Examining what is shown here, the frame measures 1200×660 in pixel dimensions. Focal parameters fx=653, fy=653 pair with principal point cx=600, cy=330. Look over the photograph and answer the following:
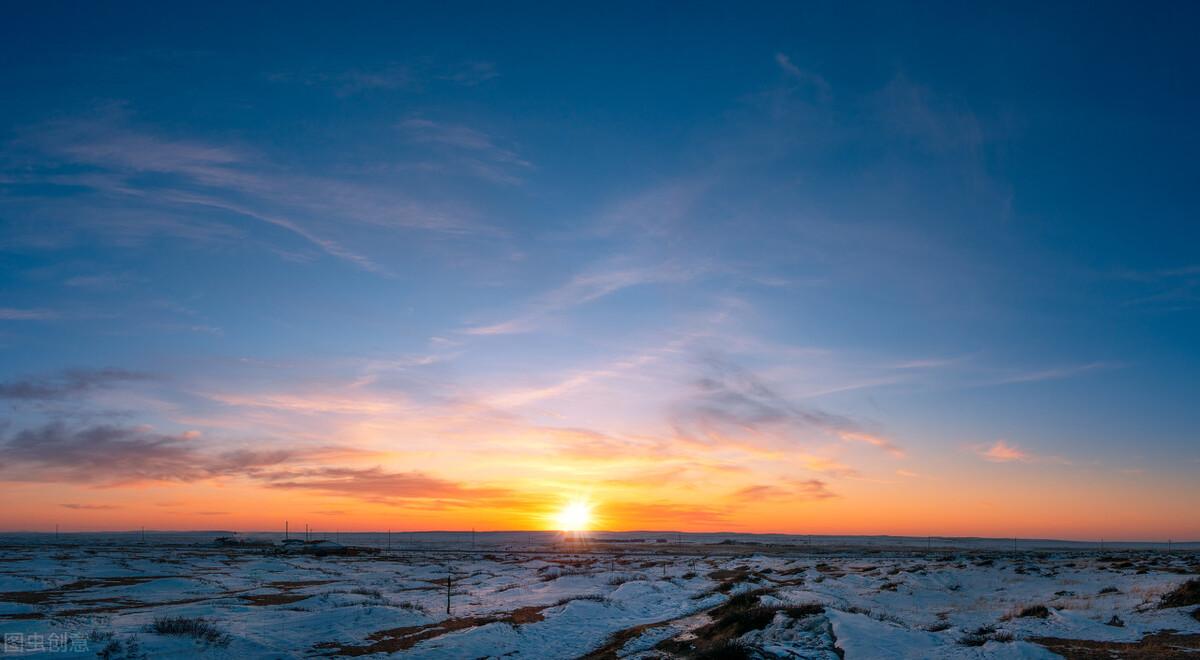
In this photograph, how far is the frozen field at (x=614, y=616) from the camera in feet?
80.1

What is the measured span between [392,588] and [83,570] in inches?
1367

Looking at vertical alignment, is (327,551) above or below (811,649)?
below

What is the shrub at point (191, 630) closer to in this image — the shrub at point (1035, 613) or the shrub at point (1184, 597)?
the shrub at point (1035, 613)

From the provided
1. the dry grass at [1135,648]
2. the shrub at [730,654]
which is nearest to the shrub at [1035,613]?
the dry grass at [1135,648]

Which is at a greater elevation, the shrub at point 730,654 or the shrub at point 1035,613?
the shrub at point 730,654

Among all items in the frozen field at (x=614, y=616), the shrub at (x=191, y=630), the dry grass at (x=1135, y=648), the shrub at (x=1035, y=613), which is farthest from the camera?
the shrub at (x=1035, y=613)

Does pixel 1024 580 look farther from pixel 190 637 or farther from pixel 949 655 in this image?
pixel 190 637

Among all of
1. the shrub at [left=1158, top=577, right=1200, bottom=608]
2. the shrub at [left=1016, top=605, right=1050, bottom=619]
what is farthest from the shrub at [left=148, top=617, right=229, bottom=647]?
the shrub at [left=1158, top=577, right=1200, bottom=608]

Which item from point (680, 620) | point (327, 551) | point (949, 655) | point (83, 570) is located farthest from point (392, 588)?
point (327, 551)

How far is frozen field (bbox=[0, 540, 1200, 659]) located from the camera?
24422 mm

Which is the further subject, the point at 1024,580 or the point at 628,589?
the point at 1024,580

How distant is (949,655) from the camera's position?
22797 mm

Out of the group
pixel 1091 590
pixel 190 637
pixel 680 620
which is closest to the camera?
pixel 190 637

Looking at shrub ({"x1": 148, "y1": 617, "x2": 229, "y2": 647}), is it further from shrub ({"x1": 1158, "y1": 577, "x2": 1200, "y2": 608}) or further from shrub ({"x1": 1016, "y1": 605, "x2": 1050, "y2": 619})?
shrub ({"x1": 1158, "y1": 577, "x2": 1200, "y2": 608})
